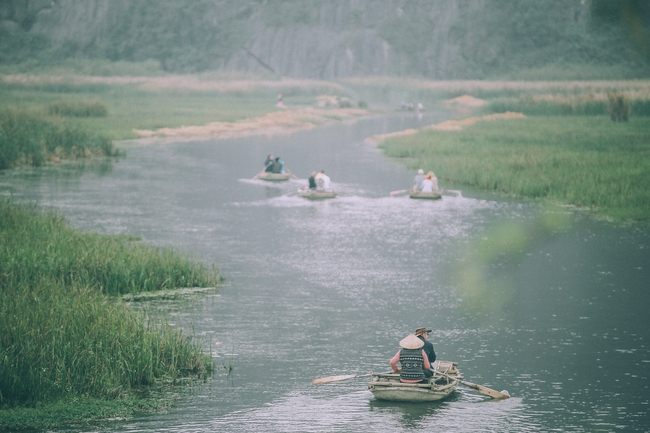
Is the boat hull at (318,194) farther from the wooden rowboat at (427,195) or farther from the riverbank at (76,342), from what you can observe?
the riverbank at (76,342)

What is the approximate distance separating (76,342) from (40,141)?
140ft

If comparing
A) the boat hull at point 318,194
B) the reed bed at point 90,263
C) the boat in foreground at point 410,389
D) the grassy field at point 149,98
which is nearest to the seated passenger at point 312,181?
the boat hull at point 318,194

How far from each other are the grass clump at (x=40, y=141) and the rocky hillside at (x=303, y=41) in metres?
98.1

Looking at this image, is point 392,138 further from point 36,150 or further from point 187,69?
point 187,69

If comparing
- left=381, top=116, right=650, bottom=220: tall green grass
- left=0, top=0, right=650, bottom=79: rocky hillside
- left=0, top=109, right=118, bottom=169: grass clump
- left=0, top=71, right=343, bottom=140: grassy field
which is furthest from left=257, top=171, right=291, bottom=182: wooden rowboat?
left=0, top=0, right=650, bottom=79: rocky hillside

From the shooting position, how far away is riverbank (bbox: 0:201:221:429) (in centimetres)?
1792

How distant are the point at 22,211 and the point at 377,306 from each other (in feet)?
48.0

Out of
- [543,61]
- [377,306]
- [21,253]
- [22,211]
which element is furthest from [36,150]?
[543,61]

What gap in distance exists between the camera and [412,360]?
18547mm

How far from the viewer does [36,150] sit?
57469 mm

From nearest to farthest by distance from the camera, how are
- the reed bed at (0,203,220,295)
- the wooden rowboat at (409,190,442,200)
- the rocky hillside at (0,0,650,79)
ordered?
1. the reed bed at (0,203,220,295)
2. the wooden rowboat at (409,190,442,200)
3. the rocky hillside at (0,0,650,79)

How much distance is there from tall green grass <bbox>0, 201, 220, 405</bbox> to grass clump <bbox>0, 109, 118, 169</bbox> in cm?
2939

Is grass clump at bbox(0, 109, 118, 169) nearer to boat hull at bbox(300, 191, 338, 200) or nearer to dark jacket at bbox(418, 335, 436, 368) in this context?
boat hull at bbox(300, 191, 338, 200)

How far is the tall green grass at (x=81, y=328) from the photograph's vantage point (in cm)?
1834
